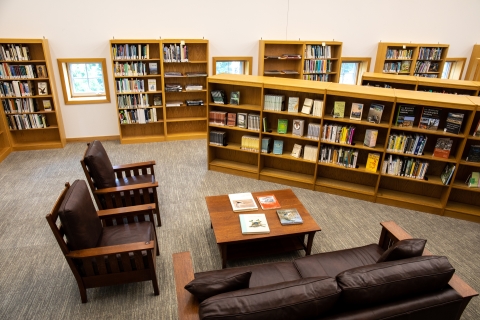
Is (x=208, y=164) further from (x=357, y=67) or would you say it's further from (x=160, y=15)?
(x=357, y=67)

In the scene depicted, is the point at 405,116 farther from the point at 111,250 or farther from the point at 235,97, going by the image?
the point at 111,250

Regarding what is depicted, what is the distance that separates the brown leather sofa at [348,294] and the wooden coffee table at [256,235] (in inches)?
30.4

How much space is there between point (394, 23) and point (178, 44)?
16.6 ft

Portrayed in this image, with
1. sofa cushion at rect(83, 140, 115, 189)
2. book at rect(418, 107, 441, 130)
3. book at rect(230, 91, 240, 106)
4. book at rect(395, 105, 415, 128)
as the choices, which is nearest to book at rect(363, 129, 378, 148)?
book at rect(395, 105, 415, 128)

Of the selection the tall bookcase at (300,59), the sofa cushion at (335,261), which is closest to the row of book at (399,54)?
the tall bookcase at (300,59)

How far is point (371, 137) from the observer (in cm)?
401

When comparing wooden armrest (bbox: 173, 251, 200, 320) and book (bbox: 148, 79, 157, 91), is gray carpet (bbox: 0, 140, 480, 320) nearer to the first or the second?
wooden armrest (bbox: 173, 251, 200, 320)

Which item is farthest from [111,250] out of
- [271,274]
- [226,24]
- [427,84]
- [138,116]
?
[427,84]

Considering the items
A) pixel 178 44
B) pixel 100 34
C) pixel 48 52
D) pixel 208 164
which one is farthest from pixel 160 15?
pixel 208 164

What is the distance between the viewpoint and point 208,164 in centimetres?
514

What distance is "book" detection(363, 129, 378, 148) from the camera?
157 inches

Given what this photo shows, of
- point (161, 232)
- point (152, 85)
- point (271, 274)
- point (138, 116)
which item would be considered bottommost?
point (161, 232)

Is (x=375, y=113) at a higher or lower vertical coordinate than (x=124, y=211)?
higher

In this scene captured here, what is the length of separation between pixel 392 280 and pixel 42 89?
6203 mm
